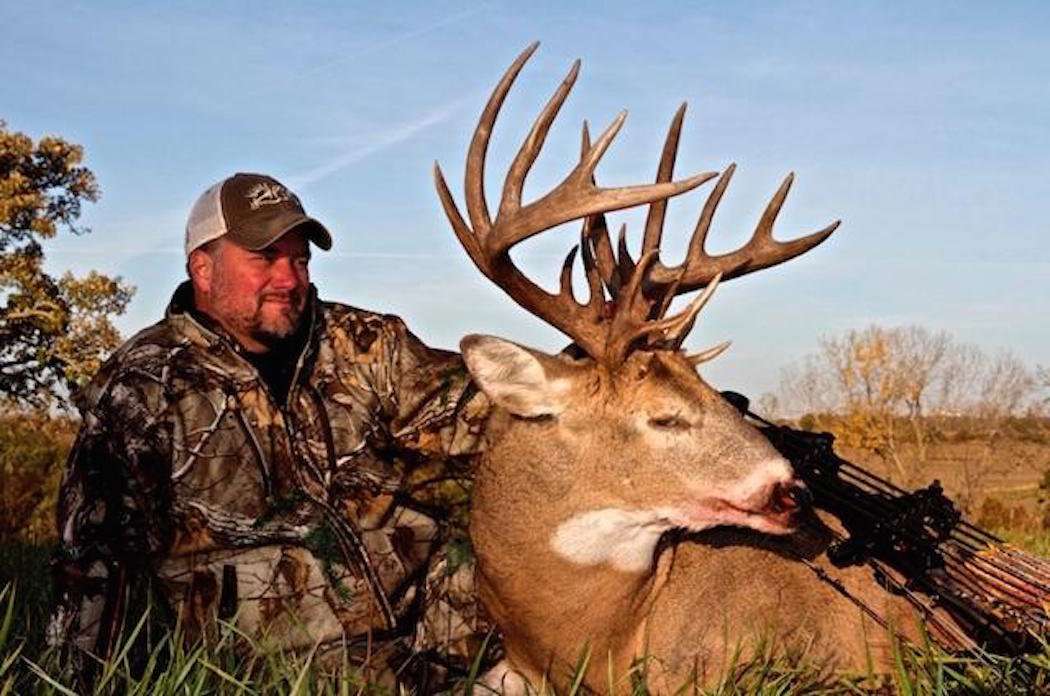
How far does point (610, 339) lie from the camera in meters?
4.44

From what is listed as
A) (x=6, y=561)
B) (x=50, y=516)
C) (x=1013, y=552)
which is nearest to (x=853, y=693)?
(x=1013, y=552)

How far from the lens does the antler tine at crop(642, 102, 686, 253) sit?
5.17m

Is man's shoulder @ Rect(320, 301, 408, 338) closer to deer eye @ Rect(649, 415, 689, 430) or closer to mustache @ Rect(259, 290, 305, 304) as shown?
mustache @ Rect(259, 290, 305, 304)

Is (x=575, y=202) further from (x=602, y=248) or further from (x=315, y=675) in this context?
(x=315, y=675)

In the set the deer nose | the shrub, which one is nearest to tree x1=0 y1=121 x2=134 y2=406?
the shrub

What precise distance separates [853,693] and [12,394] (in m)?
18.5

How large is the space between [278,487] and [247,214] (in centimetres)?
112

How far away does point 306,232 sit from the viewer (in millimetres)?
5227

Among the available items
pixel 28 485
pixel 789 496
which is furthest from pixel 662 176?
pixel 28 485

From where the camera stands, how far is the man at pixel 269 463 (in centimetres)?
445

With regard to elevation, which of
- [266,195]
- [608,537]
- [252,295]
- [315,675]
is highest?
[266,195]

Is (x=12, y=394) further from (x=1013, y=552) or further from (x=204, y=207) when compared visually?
(x=1013, y=552)

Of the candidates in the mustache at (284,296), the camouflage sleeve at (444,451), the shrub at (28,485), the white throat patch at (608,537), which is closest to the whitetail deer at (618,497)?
the white throat patch at (608,537)

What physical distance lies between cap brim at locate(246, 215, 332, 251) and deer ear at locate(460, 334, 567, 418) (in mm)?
1097
